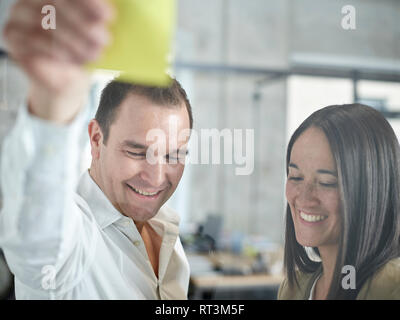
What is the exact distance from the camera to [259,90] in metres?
0.91

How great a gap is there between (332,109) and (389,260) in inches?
13.4

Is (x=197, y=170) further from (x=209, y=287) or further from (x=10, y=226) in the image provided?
(x=10, y=226)

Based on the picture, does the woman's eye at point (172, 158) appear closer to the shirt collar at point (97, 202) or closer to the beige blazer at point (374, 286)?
the shirt collar at point (97, 202)

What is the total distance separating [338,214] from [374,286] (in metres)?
0.17

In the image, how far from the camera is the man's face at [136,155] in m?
0.75

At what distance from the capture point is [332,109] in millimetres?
871

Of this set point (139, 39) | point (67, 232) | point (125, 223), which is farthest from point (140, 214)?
point (139, 39)

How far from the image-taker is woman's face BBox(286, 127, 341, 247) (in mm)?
846

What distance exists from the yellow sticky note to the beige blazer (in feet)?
1.68

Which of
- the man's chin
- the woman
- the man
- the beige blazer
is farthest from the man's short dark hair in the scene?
the beige blazer
